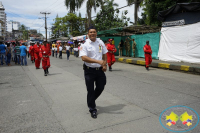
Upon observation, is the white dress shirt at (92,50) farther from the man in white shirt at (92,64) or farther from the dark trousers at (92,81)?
the dark trousers at (92,81)

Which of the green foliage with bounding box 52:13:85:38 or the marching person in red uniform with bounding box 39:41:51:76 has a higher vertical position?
the green foliage with bounding box 52:13:85:38

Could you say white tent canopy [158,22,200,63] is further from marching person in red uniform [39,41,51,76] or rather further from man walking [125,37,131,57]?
marching person in red uniform [39,41,51,76]

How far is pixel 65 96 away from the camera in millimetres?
5234

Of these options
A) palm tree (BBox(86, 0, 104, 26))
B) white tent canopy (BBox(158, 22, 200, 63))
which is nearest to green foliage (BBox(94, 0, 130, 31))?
palm tree (BBox(86, 0, 104, 26))

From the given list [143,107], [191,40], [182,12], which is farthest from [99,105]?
[182,12]

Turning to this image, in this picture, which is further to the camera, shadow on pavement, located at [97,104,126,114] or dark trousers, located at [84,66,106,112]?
shadow on pavement, located at [97,104,126,114]

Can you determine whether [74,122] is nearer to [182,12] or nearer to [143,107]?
[143,107]

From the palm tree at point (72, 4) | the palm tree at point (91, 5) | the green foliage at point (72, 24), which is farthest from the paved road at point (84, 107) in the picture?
the green foliage at point (72, 24)

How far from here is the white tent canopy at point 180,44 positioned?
10930 mm

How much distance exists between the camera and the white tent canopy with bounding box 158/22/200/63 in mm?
10930

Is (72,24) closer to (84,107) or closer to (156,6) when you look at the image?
(156,6)

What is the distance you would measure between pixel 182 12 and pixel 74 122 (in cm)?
1200

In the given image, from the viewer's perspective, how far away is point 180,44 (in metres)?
12.0

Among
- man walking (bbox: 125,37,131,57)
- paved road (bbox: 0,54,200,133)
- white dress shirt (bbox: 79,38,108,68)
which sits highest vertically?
man walking (bbox: 125,37,131,57)
